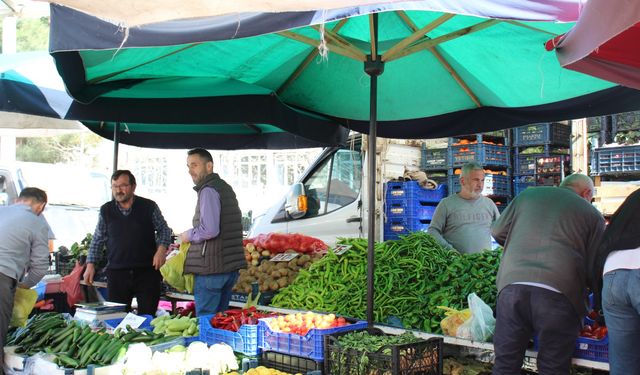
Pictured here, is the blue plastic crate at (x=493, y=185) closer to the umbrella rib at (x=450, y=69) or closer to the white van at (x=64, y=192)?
the umbrella rib at (x=450, y=69)

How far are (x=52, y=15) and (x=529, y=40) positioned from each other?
3647 mm

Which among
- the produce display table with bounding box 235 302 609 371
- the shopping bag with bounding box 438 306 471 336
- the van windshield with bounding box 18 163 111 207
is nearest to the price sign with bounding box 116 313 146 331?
the produce display table with bounding box 235 302 609 371

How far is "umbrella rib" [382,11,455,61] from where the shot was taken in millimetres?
4500

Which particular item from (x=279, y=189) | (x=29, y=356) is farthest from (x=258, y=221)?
(x=279, y=189)

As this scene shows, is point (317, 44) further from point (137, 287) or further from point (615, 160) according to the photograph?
point (615, 160)

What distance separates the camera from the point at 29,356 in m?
4.55

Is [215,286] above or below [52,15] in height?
below

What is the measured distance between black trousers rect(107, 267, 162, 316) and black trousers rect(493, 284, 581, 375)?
153 inches

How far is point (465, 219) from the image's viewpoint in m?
6.63

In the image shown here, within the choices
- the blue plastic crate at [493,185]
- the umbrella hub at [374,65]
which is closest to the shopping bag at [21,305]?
the umbrella hub at [374,65]

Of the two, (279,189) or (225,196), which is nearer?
(225,196)

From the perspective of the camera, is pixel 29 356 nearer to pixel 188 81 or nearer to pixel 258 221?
pixel 188 81

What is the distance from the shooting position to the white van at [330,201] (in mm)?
9297

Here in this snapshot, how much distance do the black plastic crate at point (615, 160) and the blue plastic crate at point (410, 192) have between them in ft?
7.86
